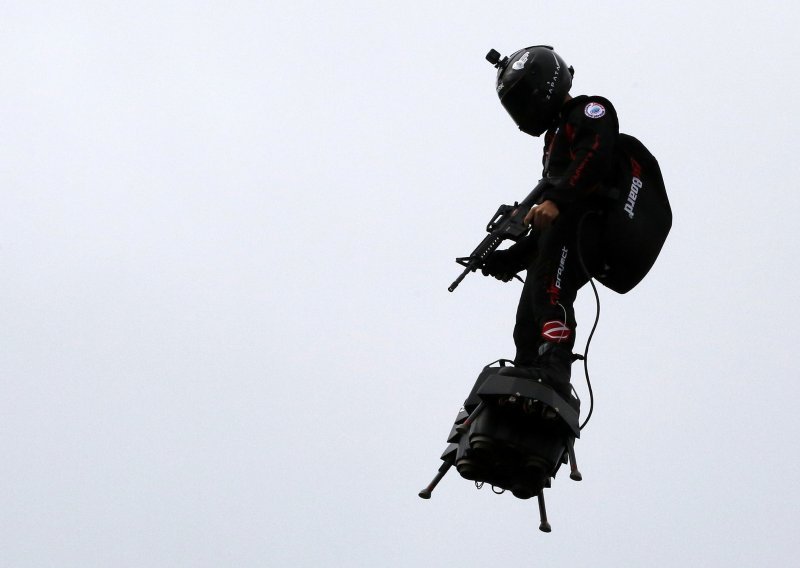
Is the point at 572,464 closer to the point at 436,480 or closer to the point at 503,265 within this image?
the point at 436,480

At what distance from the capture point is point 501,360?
351 inches

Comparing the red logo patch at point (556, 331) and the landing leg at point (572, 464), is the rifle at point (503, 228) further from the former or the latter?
the landing leg at point (572, 464)

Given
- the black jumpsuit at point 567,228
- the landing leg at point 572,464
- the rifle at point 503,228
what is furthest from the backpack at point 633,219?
the landing leg at point 572,464

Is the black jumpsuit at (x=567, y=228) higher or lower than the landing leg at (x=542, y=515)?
higher

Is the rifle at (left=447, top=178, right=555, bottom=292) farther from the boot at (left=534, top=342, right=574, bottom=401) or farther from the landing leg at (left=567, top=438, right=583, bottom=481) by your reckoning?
the landing leg at (left=567, top=438, right=583, bottom=481)

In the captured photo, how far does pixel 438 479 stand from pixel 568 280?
67.1 inches

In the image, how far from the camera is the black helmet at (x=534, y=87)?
945 cm

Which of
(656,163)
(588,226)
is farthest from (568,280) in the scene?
(656,163)

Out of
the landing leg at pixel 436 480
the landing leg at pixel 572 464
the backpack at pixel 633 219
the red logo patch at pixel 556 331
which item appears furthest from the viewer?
the backpack at pixel 633 219

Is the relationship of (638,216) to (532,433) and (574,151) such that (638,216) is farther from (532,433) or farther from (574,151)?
(532,433)

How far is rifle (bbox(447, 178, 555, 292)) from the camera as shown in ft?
30.2

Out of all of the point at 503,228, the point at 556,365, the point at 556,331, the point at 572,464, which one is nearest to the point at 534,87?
the point at 503,228

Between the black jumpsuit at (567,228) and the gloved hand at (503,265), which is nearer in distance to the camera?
the black jumpsuit at (567,228)

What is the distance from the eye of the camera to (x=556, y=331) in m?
8.88
